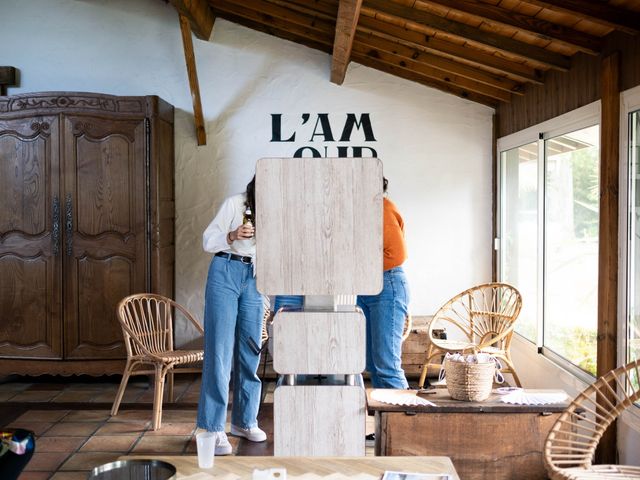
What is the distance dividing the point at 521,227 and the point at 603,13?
7.74 feet

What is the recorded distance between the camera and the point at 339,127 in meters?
6.11

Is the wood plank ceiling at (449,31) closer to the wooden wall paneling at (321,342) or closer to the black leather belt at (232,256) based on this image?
the black leather belt at (232,256)

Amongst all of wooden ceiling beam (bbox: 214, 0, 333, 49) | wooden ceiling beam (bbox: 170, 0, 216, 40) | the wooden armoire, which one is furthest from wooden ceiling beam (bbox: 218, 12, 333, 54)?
the wooden armoire

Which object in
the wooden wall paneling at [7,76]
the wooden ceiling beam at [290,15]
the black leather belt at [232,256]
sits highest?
the wooden ceiling beam at [290,15]

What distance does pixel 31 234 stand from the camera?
18.1 ft

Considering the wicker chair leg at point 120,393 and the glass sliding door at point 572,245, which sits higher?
the glass sliding door at point 572,245

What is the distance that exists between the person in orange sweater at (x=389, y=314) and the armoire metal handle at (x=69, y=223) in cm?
280

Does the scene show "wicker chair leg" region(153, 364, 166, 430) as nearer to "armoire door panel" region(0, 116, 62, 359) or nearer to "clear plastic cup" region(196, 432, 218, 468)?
"armoire door panel" region(0, 116, 62, 359)

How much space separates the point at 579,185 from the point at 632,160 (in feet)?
2.51

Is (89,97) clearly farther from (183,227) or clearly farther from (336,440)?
(336,440)

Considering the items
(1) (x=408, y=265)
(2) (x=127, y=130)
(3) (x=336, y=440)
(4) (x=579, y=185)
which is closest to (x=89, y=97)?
(2) (x=127, y=130)

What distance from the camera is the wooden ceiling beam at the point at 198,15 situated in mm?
5047

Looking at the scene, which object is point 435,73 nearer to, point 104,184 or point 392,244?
point 392,244

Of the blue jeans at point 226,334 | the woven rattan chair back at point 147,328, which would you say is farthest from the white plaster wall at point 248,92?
the blue jeans at point 226,334
